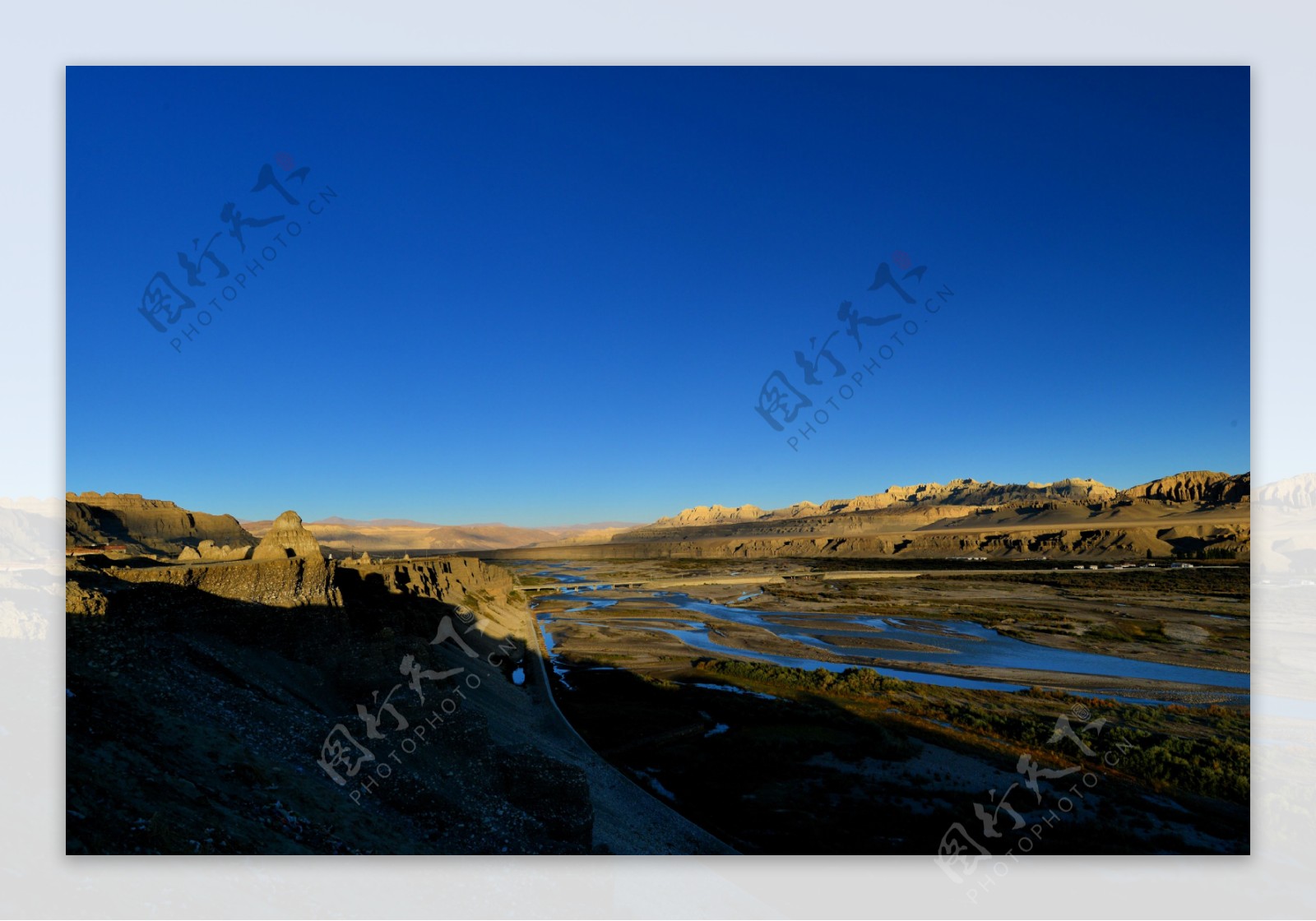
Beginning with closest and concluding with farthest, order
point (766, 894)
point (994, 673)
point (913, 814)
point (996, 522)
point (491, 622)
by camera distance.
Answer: point (766, 894), point (913, 814), point (994, 673), point (491, 622), point (996, 522)

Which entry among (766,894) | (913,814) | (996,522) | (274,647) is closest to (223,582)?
(274,647)

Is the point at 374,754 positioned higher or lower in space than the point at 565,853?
higher

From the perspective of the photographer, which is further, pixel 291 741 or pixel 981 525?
pixel 981 525

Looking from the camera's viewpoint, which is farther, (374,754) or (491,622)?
(491,622)

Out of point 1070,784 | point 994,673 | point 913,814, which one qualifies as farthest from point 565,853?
point 994,673

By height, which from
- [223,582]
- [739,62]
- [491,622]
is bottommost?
[491,622]

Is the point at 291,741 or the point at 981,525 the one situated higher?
the point at 981,525

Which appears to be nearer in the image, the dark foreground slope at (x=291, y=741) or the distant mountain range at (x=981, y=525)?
the dark foreground slope at (x=291, y=741)

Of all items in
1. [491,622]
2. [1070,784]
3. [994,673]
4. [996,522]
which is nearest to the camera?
[1070,784]

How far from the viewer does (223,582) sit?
8.44 meters

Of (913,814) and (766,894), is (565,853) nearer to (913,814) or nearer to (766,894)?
(766,894)

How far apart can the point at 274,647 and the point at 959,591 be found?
72.0 feet

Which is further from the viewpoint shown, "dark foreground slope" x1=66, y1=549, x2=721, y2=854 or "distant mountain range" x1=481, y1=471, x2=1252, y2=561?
"distant mountain range" x1=481, y1=471, x2=1252, y2=561

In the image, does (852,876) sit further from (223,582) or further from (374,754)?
(223,582)
